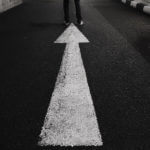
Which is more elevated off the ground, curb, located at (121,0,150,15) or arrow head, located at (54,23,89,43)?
arrow head, located at (54,23,89,43)

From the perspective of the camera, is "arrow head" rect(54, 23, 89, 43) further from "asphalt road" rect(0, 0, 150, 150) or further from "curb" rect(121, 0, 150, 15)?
"curb" rect(121, 0, 150, 15)

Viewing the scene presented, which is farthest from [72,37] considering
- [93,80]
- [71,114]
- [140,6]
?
[140,6]

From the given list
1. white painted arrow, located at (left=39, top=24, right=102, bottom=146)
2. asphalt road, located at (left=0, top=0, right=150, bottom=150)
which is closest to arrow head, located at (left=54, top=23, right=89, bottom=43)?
asphalt road, located at (left=0, top=0, right=150, bottom=150)

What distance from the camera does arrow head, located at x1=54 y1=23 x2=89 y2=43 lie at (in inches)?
212

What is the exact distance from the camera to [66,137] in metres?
2.29

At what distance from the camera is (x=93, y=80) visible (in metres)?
3.48

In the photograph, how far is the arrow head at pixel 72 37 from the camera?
17.7ft

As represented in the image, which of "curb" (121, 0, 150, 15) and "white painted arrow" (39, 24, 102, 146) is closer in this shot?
"white painted arrow" (39, 24, 102, 146)

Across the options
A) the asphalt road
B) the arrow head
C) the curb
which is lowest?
the curb

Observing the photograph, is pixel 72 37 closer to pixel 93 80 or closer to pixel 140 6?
pixel 93 80

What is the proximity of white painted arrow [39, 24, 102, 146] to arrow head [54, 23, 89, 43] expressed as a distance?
1.40 metres

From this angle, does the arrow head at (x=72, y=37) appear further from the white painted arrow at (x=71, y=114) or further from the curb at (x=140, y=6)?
the curb at (x=140, y=6)

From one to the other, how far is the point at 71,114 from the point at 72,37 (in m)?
3.18

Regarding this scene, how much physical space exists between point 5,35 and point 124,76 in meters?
3.31
